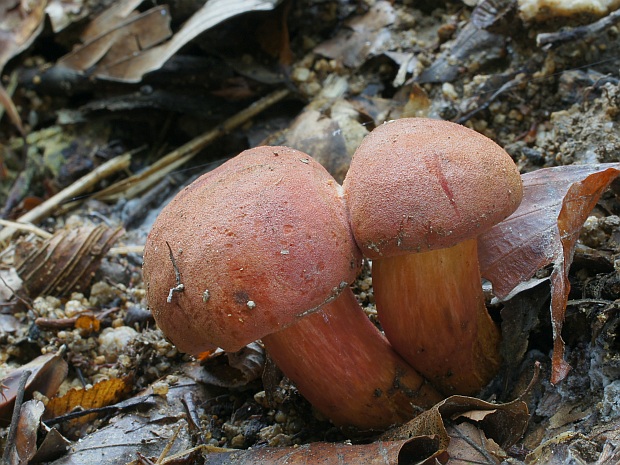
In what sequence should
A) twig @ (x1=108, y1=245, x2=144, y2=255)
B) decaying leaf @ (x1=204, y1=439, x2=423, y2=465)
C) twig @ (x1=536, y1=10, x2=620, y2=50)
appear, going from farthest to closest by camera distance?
twig @ (x1=108, y1=245, x2=144, y2=255), twig @ (x1=536, y1=10, x2=620, y2=50), decaying leaf @ (x1=204, y1=439, x2=423, y2=465)

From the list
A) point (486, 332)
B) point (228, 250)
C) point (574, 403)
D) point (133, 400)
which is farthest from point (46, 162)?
point (574, 403)

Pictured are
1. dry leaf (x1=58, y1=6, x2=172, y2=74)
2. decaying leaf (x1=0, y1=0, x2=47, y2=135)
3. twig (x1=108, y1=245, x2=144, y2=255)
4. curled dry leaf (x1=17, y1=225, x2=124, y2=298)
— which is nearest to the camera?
curled dry leaf (x1=17, y1=225, x2=124, y2=298)

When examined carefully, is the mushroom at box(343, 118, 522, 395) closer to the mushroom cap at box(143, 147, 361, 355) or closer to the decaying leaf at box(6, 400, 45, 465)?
the mushroom cap at box(143, 147, 361, 355)

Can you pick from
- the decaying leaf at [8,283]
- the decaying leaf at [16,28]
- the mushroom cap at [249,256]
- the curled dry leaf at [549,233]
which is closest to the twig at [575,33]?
the curled dry leaf at [549,233]

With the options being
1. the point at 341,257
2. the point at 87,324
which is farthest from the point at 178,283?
the point at 87,324

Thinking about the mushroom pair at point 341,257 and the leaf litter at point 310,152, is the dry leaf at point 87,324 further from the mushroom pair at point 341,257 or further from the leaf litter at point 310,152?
the mushroom pair at point 341,257

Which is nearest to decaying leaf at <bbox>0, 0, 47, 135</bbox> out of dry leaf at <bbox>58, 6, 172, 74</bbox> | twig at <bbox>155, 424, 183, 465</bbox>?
dry leaf at <bbox>58, 6, 172, 74</bbox>
